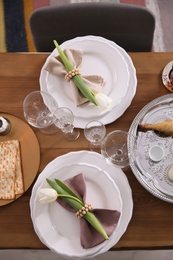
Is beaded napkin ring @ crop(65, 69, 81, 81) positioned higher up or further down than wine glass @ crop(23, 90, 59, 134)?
higher up

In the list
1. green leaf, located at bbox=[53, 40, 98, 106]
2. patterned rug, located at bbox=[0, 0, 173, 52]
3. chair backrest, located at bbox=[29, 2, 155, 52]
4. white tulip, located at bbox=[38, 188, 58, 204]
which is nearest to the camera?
white tulip, located at bbox=[38, 188, 58, 204]

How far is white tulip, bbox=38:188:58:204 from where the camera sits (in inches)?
35.2

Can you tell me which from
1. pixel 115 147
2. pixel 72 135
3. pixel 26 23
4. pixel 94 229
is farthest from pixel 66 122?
pixel 26 23

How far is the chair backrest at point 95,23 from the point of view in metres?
1.13

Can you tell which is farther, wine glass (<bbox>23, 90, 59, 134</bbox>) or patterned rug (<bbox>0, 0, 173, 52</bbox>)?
patterned rug (<bbox>0, 0, 173, 52</bbox>)

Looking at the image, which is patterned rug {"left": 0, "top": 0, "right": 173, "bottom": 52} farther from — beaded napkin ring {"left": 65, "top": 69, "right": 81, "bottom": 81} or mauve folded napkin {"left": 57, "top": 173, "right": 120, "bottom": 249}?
mauve folded napkin {"left": 57, "top": 173, "right": 120, "bottom": 249}

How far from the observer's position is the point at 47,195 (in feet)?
2.93

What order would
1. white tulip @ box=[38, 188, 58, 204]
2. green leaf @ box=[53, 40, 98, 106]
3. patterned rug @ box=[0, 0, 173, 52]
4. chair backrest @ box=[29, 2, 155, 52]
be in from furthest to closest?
patterned rug @ box=[0, 0, 173, 52] → chair backrest @ box=[29, 2, 155, 52] → green leaf @ box=[53, 40, 98, 106] → white tulip @ box=[38, 188, 58, 204]

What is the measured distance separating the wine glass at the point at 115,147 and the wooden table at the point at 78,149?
4cm

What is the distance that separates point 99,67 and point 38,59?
0.19m

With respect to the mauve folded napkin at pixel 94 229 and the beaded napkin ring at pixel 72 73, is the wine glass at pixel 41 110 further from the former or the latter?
the mauve folded napkin at pixel 94 229

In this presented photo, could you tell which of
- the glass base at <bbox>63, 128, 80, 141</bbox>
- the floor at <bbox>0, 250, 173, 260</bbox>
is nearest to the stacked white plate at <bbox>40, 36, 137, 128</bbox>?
the glass base at <bbox>63, 128, 80, 141</bbox>

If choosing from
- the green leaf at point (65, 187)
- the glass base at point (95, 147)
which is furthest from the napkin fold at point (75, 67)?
the green leaf at point (65, 187)

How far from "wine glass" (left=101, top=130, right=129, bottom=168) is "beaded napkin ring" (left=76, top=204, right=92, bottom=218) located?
0.14 meters
